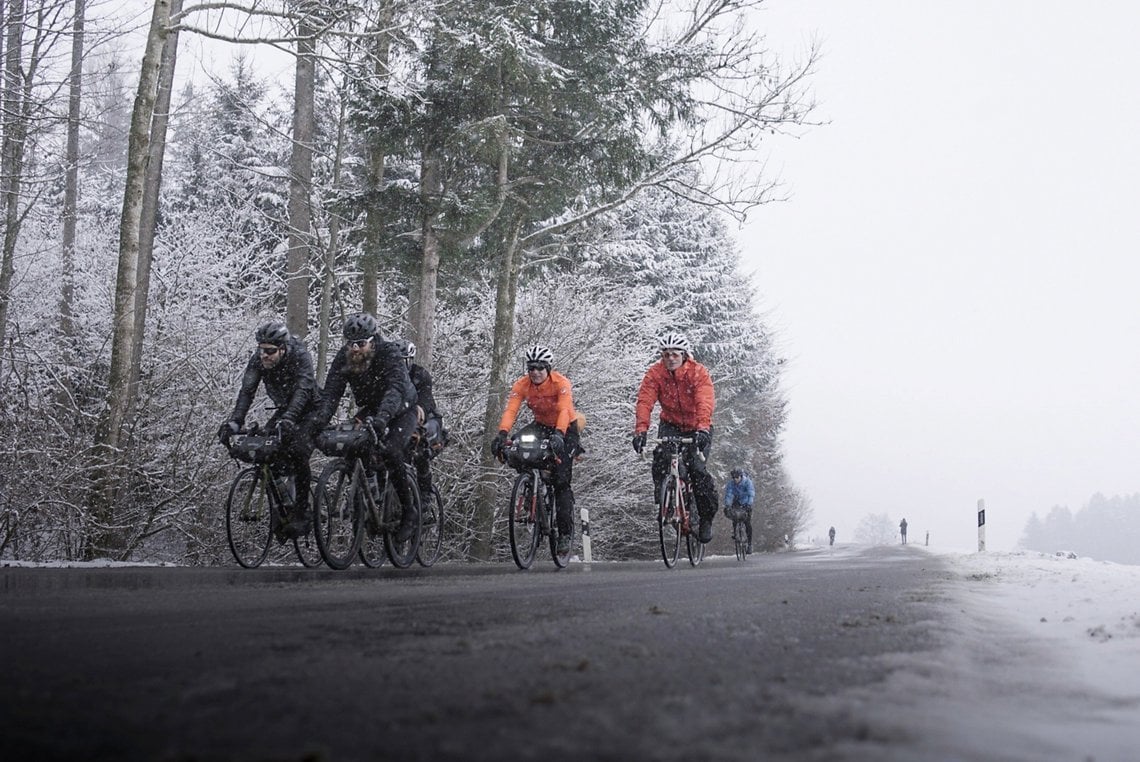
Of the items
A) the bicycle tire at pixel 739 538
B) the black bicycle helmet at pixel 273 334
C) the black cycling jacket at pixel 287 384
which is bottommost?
the bicycle tire at pixel 739 538

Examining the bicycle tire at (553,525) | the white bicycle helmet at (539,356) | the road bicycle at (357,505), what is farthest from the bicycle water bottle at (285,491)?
the bicycle tire at (553,525)

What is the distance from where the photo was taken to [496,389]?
1919 cm

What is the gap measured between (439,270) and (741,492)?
23.2 ft

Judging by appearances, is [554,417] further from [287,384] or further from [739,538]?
[739,538]

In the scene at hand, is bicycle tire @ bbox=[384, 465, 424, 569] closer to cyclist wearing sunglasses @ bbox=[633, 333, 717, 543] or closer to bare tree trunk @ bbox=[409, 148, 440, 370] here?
cyclist wearing sunglasses @ bbox=[633, 333, 717, 543]

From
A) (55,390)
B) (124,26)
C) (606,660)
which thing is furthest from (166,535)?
(606,660)

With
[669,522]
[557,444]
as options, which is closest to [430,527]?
[557,444]

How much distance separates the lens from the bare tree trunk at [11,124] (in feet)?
45.0

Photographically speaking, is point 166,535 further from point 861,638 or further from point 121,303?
point 861,638

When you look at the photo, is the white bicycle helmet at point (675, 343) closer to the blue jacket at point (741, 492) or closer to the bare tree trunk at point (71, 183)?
the bare tree trunk at point (71, 183)

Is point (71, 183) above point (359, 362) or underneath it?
above

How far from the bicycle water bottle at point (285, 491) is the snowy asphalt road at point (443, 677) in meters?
3.87

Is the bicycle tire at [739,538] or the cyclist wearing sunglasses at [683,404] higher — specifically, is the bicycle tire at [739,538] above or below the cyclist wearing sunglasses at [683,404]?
below

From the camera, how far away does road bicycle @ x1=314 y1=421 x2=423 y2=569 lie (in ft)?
31.1
